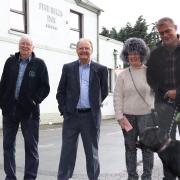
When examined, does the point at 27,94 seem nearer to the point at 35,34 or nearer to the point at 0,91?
the point at 0,91

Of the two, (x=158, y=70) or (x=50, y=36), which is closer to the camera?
(x=158, y=70)

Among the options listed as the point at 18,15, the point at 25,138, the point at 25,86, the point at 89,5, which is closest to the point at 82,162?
the point at 25,138

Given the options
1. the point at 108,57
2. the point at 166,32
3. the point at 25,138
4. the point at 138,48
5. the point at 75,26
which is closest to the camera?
the point at 166,32

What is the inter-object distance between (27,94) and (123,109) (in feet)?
4.30

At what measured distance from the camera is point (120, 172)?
841cm

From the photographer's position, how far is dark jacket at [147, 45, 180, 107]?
19.7 feet

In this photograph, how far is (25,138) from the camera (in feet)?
22.7

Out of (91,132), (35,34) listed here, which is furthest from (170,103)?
(35,34)

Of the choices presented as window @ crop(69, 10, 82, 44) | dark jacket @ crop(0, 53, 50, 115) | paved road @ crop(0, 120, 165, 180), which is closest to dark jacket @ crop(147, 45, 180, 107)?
dark jacket @ crop(0, 53, 50, 115)

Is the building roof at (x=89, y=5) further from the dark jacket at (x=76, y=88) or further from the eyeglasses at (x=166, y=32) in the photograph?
the eyeglasses at (x=166, y=32)

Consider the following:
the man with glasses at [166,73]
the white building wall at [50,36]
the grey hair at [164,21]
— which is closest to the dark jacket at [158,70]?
the man with glasses at [166,73]

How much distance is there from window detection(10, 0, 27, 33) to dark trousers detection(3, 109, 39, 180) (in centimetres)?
1440

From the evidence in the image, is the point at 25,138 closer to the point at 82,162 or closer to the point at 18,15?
the point at 82,162

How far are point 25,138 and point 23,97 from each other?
0.60 metres
